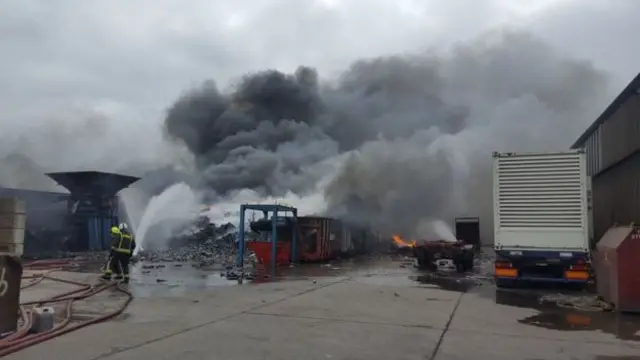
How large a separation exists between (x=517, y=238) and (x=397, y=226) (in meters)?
15.2

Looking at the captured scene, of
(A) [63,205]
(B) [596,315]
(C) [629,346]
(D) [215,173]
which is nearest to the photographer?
(C) [629,346]

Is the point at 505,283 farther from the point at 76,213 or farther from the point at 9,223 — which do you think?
the point at 76,213

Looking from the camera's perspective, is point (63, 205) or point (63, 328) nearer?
point (63, 328)

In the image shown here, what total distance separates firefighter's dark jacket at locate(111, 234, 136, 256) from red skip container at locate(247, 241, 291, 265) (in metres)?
6.90

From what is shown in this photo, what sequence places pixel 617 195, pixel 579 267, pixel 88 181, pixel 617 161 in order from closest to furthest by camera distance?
pixel 579 267, pixel 617 161, pixel 617 195, pixel 88 181

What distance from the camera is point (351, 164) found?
26875mm

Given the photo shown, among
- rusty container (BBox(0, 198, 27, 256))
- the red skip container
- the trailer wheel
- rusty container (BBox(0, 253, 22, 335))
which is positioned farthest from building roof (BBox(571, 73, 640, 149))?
rusty container (BBox(0, 198, 27, 256))

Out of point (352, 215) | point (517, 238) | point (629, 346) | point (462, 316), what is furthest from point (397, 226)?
point (629, 346)

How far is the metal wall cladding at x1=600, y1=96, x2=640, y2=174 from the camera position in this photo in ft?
41.1

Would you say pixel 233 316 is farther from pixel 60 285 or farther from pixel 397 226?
pixel 397 226

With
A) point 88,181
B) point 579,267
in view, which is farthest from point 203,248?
point 579,267

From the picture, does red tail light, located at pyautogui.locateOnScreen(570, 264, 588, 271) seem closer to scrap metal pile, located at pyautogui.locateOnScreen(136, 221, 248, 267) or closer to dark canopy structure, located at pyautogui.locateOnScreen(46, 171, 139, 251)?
scrap metal pile, located at pyautogui.locateOnScreen(136, 221, 248, 267)

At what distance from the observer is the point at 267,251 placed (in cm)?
2012

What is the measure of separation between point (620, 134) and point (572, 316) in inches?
266
